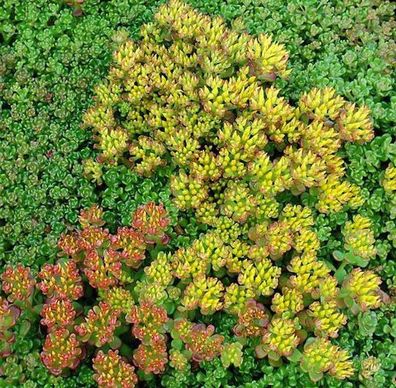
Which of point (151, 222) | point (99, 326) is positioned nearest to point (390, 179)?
point (151, 222)

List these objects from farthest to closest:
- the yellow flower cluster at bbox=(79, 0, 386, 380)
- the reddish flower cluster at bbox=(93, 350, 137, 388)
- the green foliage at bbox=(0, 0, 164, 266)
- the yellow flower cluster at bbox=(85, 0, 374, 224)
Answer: the green foliage at bbox=(0, 0, 164, 266), the yellow flower cluster at bbox=(85, 0, 374, 224), the yellow flower cluster at bbox=(79, 0, 386, 380), the reddish flower cluster at bbox=(93, 350, 137, 388)

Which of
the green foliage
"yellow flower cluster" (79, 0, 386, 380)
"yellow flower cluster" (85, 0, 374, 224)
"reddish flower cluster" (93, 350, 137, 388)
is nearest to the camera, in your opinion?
"reddish flower cluster" (93, 350, 137, 388)

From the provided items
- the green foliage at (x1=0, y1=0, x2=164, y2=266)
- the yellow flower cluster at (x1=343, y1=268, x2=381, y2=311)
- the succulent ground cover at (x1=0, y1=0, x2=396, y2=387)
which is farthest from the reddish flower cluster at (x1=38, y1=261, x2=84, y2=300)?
the yellow flower cluster at (x1=343, y1=268, x2=381, y2=311)

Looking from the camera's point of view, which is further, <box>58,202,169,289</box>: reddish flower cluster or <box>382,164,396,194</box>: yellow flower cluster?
<box>382,164,396,194</box>: yellow flower cluster

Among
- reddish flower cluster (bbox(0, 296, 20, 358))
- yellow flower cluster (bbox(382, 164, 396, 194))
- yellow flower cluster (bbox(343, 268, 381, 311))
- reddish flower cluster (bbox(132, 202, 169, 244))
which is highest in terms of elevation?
yellow flower cluster (bbox(382, 164, 396, 194))

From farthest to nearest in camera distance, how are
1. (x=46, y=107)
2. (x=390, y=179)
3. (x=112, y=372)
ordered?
(x=46, y=107)
(x=390, y=179)
(x=112, y=372)

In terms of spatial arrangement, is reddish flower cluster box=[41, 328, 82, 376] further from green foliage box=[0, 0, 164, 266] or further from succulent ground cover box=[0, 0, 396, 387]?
green foliage box=[0, 0, 164, 266]

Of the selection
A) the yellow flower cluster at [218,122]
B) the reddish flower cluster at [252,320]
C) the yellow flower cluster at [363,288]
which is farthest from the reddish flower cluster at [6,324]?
the yellow flower cluster at [363,288]

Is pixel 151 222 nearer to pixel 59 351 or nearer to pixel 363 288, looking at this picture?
pixel 59 351

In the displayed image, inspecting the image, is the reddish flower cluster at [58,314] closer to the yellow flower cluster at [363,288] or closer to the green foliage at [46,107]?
the green foliage at [46,107]
